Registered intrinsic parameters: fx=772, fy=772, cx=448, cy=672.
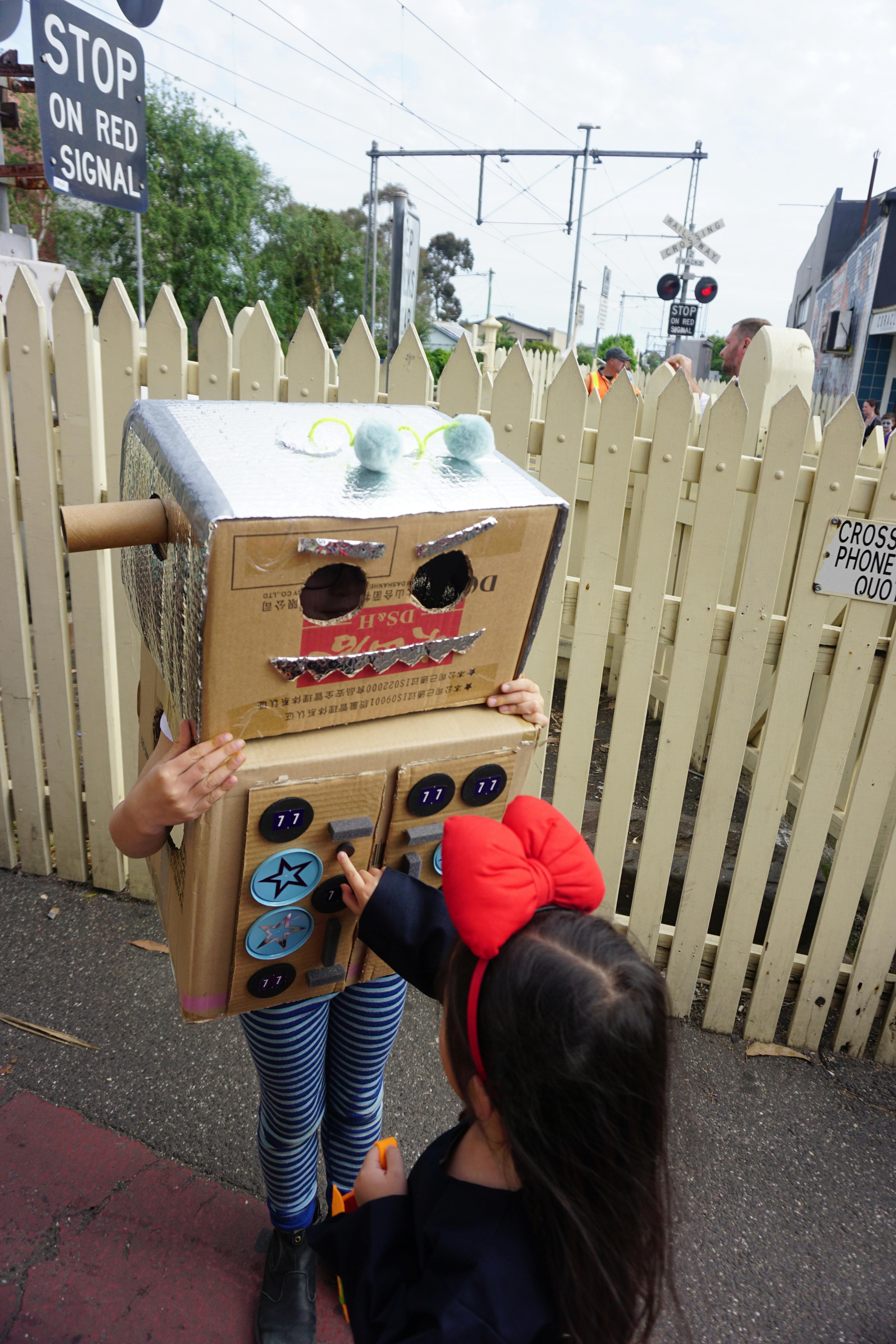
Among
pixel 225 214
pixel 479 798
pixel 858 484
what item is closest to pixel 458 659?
pixel 479 798

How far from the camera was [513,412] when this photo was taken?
220 cm

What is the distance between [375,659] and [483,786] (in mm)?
316

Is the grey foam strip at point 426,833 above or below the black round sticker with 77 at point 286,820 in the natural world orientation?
below

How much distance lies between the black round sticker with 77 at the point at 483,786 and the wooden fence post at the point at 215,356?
157 cm

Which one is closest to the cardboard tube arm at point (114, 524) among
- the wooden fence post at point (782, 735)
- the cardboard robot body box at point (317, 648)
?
the cardboard robot body box at point (317, 648)

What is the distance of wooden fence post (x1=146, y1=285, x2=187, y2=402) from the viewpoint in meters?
2.21

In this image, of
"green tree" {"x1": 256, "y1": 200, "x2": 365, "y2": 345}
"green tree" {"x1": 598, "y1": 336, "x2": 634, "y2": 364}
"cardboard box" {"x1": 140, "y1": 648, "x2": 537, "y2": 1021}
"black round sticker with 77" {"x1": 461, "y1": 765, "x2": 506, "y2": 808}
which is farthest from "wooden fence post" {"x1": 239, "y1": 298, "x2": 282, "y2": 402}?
"green tree" {"x1": 598, "y1": 336, "x2": 634, "y2": 364}

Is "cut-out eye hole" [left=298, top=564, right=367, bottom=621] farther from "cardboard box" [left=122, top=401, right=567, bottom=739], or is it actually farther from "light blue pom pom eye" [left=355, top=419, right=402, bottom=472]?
"light blue pom pom eye" [left=355, top=419, right=402, bottom=472]

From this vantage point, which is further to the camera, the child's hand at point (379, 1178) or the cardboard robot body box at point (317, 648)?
the child's hand at point (379, 1178)

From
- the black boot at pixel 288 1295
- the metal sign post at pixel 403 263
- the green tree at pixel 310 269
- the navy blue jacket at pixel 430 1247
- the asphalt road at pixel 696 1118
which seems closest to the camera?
the navy blue jacket at pixel 430 1247

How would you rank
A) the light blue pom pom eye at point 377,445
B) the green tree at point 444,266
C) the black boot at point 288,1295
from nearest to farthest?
the light blue pom pom eye at point 377,445, the black boot at point 288,1295, the green tree at point 444,266

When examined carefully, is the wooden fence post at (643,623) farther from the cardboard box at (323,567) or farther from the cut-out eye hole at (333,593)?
the cut-out eye hole at (333,593)

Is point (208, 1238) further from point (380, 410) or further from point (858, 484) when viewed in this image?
point (858, 484)

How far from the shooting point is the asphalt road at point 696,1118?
71.2 inches
